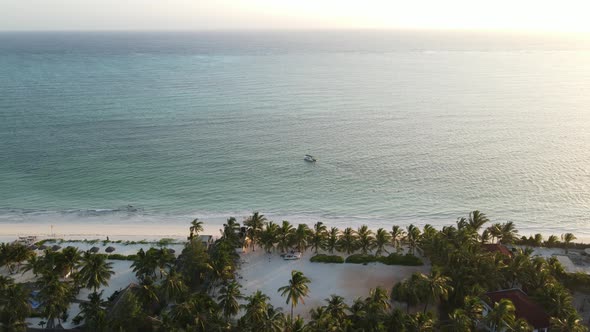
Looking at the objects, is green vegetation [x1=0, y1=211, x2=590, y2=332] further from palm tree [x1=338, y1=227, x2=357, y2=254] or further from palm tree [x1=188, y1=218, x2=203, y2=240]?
palm tree [x1=188, y1=218, x2=203, y2=240]

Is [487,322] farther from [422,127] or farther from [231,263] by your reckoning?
[422,127]

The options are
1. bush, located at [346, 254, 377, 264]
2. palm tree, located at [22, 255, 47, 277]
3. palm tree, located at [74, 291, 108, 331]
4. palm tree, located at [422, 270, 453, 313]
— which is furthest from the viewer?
bush, located at [346, 254, 377, 264]

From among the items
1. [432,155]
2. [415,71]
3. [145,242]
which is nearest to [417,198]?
[432,155]

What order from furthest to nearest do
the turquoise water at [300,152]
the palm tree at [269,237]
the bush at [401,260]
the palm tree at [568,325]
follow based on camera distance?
the turquoise water at [300,152]
the palm tree at [269,237]
the bush at [401,260]
the palm tree at [568,325]

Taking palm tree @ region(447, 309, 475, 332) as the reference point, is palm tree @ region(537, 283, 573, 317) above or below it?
above

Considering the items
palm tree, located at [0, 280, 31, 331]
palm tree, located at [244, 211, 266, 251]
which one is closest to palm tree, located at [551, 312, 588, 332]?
palm tree, located at [244, 211, 266, 251]

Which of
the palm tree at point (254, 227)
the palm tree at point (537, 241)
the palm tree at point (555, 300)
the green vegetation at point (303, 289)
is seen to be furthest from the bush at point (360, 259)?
the palm tree at point (537, 241)

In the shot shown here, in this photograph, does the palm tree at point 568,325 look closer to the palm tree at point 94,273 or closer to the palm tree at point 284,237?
the palm tree at point 284,237
